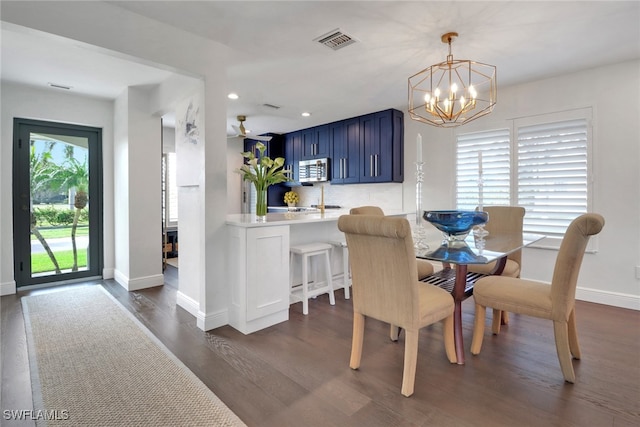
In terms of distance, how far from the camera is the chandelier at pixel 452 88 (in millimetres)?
2492

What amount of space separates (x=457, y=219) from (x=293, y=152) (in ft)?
14.8

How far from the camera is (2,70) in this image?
330cm

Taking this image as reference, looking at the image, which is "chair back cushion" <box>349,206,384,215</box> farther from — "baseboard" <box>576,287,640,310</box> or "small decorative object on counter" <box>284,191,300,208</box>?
"small decorative object on counter" <box>284,191,300,208</box>

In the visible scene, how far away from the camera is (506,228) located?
3.18m

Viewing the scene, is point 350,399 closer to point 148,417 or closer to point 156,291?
point 148,417

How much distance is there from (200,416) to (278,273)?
4.42 ft

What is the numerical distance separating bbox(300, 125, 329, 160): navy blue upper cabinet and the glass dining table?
11.5ft

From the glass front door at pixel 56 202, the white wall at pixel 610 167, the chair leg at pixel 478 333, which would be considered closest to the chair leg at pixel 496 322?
the chair leg at pixel 478 333

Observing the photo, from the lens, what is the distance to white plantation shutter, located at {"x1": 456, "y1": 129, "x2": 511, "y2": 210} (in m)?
3.97

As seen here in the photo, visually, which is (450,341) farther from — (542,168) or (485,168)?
(485,168)

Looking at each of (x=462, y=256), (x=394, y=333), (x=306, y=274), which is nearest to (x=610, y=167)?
(x=462, y=256)

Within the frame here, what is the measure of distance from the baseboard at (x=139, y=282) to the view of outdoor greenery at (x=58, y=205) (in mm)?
738

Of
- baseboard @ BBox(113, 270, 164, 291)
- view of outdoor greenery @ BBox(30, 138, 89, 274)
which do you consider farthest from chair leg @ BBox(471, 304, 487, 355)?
view of outdoor greenery @ BBox(30, 138, 89, 274)

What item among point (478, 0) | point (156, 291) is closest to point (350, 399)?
point (478, 0)
